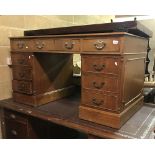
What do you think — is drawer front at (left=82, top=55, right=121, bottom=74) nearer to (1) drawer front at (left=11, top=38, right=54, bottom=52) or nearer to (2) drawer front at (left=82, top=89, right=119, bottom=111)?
(2) drawer front at (left=82, top=89, right=119, bottom=111)

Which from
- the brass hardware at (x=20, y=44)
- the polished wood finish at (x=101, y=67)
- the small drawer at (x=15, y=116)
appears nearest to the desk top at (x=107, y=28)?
the polished wood finish at (x=101, y=67)

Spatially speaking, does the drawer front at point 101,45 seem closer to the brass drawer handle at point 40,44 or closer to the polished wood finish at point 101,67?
the polished wood finish at point 101,67

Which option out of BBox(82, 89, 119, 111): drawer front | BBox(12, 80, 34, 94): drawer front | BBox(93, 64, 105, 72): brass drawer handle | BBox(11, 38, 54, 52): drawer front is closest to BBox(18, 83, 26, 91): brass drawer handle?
BBox(12, 80, 34, 94): drawer front

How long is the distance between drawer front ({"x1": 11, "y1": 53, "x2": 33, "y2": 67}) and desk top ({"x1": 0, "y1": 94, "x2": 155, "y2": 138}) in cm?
36

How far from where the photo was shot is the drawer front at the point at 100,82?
1.03 meters

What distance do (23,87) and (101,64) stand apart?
0.78m

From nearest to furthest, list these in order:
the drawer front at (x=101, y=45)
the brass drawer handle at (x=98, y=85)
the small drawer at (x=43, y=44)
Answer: the drawer front at (x=101, y=45)
the brass drawer handle at (x=98, y=85)
the small drawer at (x=43, y=44)

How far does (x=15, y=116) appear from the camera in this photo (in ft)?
5.07

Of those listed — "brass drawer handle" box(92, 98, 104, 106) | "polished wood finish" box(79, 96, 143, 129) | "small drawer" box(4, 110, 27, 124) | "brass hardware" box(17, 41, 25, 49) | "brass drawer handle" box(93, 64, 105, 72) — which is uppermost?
"brass hardware" box(17, 41, 25, 49)

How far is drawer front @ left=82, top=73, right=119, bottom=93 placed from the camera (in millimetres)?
1026

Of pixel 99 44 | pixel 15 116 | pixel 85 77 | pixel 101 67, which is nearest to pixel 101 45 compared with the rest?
pixel 99 44
